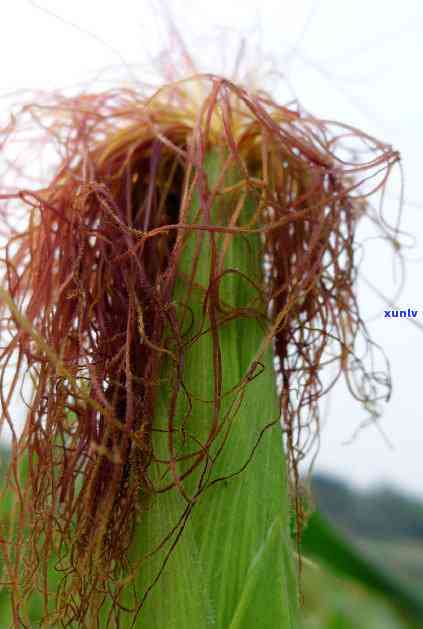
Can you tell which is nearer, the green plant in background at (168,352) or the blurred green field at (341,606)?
the green plant in background at (168,352)

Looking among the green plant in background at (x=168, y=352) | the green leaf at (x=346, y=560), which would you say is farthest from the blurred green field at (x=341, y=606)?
the green plant in background at (x=168, y=352)

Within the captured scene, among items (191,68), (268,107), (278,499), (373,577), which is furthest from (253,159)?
(373,577)

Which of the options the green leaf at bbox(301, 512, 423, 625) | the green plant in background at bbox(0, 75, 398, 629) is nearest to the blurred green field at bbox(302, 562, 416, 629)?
the green leaf at bbox(301, 512, 423, 625)

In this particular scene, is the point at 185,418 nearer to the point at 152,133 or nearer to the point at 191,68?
the point at 152,133

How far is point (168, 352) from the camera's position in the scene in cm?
40

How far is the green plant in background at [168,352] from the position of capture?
1.34 ft

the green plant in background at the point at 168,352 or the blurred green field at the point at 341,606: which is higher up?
the green plant in background at the point at 168,352

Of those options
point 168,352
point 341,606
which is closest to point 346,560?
point 341,606

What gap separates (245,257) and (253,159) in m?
0.09

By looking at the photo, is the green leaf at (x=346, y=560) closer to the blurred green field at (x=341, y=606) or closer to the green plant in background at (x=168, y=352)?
the blurred green field at (x=341, y=606)

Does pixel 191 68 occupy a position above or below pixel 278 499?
above

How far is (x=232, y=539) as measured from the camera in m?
0.42

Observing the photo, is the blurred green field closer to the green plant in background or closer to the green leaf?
the green leaf

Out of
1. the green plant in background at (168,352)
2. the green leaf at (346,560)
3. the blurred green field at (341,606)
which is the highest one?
the green plant in background at (168,352)
